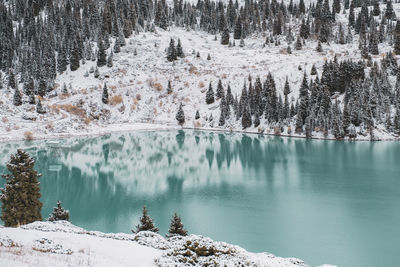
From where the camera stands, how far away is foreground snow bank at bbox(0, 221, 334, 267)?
13703 mm

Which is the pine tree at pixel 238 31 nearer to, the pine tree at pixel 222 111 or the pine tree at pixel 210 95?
the pine tree at pixel 210 95

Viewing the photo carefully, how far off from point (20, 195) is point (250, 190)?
30.4 meters

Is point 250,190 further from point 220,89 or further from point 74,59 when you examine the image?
point 74,59

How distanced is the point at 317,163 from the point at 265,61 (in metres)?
78.8

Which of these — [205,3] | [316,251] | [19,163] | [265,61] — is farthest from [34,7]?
[316,251]

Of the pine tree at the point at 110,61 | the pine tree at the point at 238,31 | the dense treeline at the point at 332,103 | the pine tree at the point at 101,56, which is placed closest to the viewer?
the dense treeline at the point at 332,103

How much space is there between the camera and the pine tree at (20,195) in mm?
28562

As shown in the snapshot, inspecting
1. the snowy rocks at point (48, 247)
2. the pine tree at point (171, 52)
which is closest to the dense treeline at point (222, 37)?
the pine tree at point (171, 52)

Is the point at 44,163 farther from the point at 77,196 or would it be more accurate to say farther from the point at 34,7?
the point at 34,7

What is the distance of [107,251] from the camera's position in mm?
16703

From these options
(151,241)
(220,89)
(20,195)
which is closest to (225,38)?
(220,89)

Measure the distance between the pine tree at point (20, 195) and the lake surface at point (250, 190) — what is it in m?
6.76

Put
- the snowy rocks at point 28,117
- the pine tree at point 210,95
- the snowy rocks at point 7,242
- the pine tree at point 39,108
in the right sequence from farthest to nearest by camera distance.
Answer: the pine tree at point 210,95 → the pine tree at point 39,108 → the snowy rocks at point 28,117 → the snowy rocks at point 7,242

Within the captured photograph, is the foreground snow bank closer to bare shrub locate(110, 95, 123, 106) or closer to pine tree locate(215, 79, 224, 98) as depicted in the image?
pine tree locate(215, 79, 224, 98)
